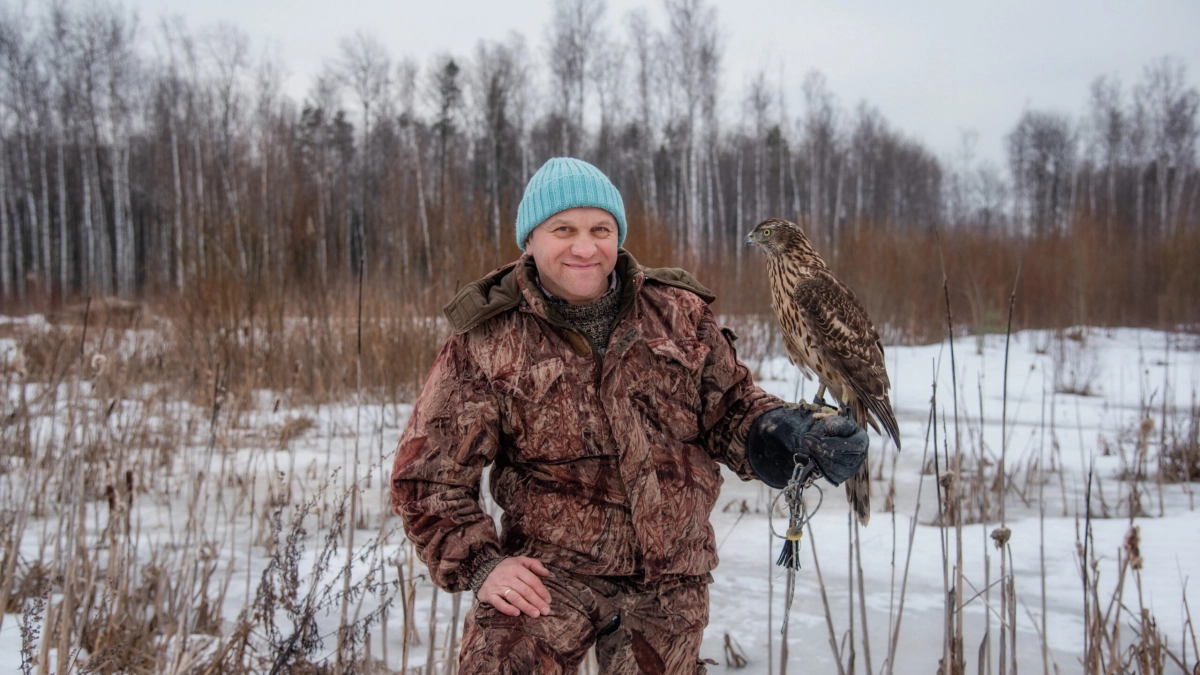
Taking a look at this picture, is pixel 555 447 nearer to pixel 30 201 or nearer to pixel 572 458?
pixel 572 458

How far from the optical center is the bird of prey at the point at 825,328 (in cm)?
222

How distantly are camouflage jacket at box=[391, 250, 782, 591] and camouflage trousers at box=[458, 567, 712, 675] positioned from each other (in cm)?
5

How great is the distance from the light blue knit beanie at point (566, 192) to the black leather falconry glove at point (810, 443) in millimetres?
604

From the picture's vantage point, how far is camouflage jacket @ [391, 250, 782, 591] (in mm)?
1621

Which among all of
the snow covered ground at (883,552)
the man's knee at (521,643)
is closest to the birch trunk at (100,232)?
the snow covered ground at (883,552)

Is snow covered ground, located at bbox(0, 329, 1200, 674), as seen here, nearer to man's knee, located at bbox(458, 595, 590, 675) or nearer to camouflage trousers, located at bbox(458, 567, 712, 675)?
camouflage trousers, located at bbox(458, 567, 712, 675)

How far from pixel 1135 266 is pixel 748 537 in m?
16.0

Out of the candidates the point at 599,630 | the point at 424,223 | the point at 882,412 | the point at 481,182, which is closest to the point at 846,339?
the point at 882,412

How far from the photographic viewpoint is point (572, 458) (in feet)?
5.53

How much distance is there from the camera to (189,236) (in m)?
7.50

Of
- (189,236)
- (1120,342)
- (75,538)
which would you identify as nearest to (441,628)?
(75,538)

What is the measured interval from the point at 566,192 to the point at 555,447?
57 cm

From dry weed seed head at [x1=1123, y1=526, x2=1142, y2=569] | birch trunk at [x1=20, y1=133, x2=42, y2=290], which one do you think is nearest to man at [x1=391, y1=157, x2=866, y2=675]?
dry weed seed head at [x1=1123, y1=526, x2=1142, y2=569]

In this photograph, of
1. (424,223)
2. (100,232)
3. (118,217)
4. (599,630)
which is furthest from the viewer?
(100,232)
